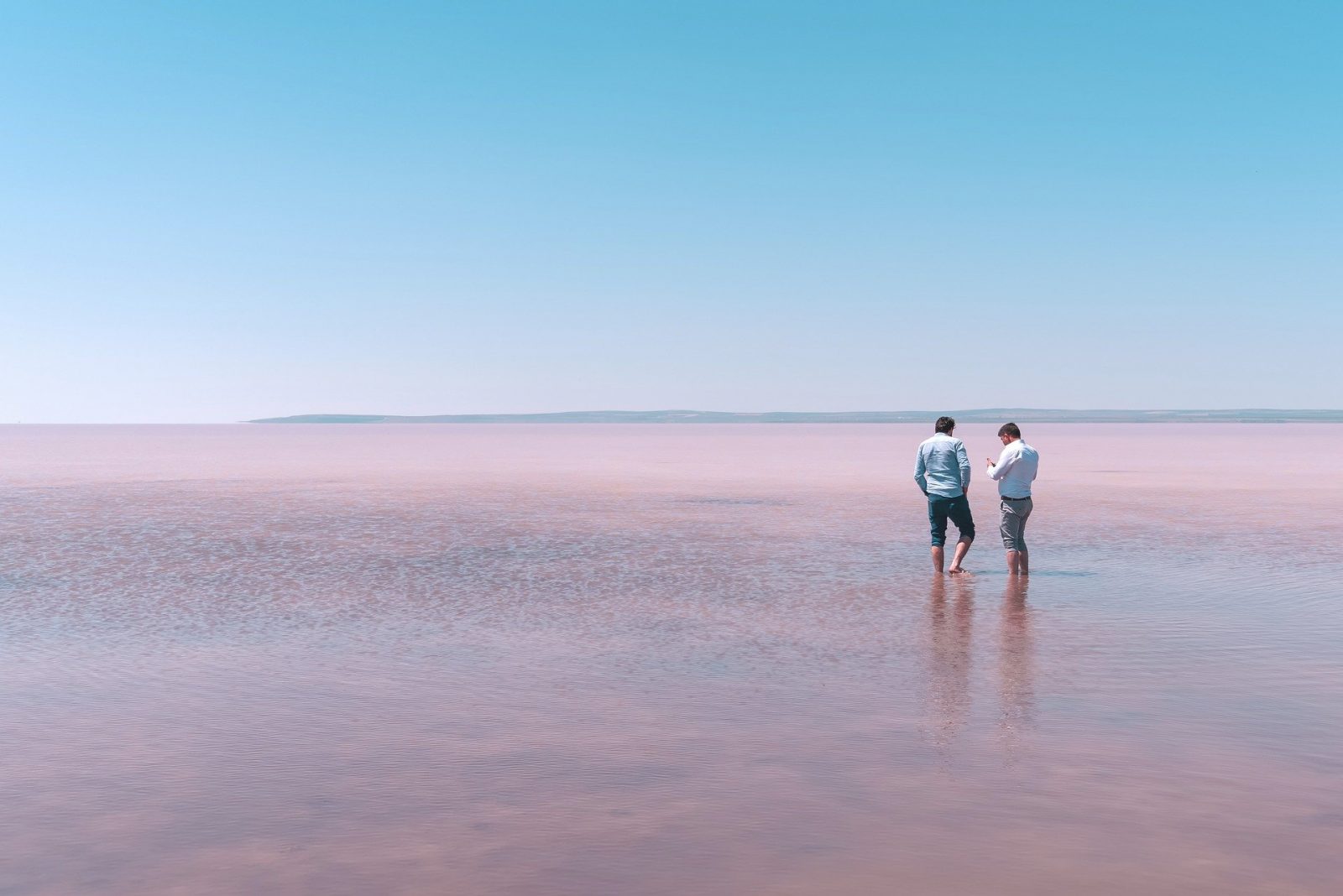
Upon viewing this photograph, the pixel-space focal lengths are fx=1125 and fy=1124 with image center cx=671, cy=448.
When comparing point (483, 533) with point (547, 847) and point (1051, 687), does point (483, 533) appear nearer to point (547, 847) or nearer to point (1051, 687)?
point (1051, 687)

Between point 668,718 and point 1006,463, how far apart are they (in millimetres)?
7009

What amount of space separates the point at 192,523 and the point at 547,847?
15677 millimetres

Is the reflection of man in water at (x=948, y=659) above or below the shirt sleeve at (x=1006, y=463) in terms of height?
below

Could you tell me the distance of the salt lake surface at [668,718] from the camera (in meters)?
4.57

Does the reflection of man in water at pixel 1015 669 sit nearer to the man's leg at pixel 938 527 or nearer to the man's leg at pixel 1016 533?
the man's leg at pixel 1016 533

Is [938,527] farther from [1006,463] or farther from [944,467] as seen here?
[1006,463]

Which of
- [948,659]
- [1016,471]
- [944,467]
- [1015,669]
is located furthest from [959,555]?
[1015,669]

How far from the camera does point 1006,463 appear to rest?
12398mm

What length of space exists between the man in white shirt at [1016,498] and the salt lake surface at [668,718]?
0.52 metres

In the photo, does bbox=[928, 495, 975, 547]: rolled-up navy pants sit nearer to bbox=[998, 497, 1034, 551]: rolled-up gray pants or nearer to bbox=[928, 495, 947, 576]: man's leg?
bbox=[928, 495, 947, 576]: man's leg

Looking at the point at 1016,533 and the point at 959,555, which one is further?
the point at 959,555

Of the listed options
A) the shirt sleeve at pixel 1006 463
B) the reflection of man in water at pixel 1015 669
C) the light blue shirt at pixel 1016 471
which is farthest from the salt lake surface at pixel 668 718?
the shirt sleeve at pixel 1006 463

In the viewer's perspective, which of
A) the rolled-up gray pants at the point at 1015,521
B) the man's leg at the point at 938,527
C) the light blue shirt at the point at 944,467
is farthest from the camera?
the light blue shirt at the point at 944,467

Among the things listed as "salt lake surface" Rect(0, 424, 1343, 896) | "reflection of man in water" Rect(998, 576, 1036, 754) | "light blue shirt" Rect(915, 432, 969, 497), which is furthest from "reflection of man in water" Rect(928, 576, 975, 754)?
"light blue shirt" Rect(915, 432, 969, 497)
